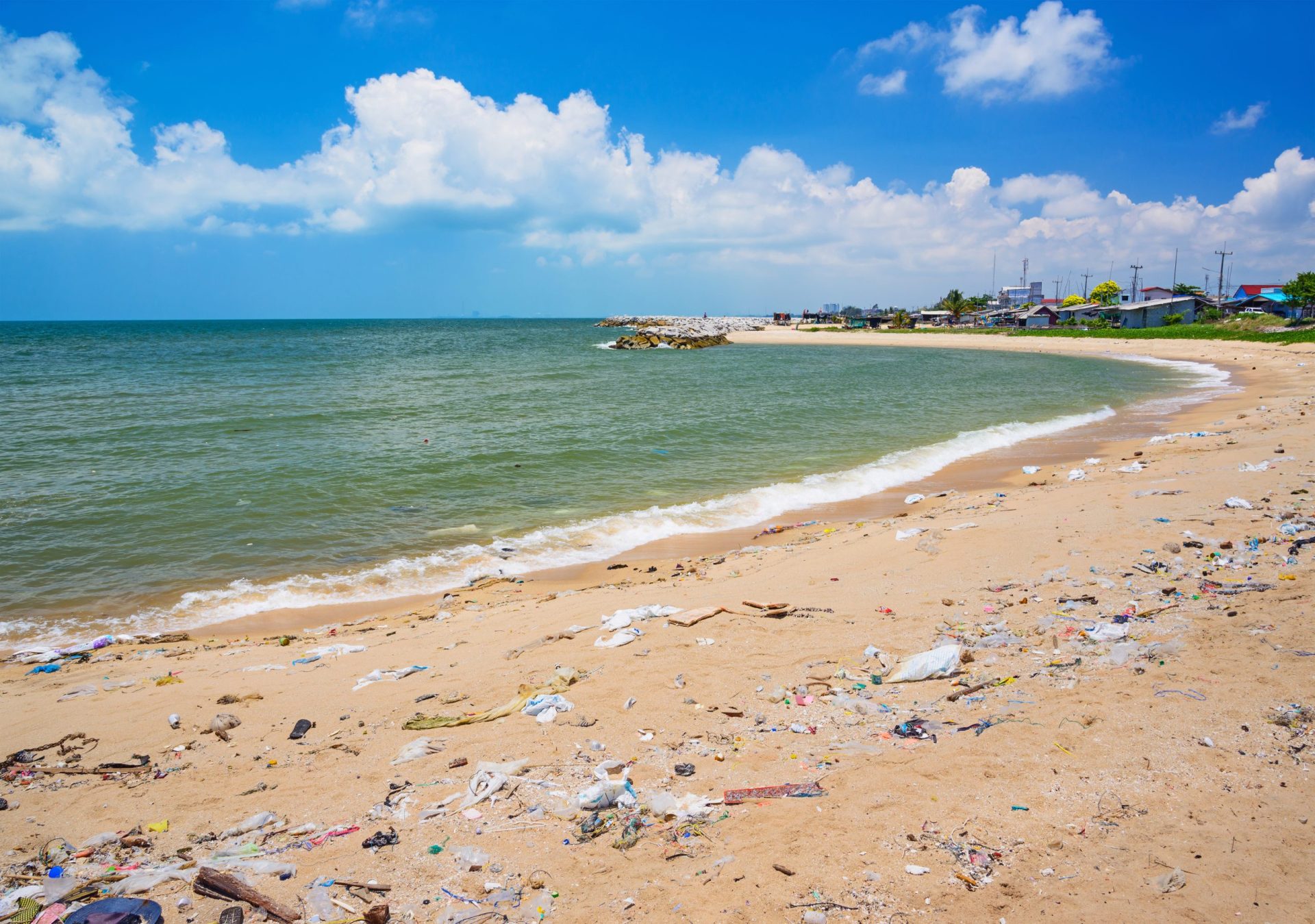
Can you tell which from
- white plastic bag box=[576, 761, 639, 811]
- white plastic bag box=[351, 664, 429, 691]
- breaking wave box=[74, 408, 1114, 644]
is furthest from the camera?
breaking wave box=[74, 408, 1114, 644]

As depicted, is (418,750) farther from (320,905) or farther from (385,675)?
(385,675)

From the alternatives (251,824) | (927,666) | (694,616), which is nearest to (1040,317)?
(694,616)

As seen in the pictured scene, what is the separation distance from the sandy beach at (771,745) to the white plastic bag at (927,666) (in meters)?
0.19

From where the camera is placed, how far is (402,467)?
16.9m

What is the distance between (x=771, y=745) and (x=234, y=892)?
3.32 meters

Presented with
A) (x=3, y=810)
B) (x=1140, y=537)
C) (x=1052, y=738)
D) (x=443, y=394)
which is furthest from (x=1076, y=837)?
(x=443, y=394)

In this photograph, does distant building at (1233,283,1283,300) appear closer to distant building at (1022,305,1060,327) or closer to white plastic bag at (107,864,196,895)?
distant building at (1022,305,1060,327)

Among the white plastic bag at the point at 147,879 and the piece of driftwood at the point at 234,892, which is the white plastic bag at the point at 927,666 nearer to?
the piece of driftwood at the point at 234,892

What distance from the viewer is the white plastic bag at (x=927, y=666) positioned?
5586 millimetres

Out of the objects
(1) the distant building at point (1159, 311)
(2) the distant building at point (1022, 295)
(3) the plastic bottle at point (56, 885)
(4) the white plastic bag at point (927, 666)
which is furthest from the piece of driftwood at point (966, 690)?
(2) the distant building at point (1022, 295)

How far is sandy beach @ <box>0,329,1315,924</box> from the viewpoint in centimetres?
343

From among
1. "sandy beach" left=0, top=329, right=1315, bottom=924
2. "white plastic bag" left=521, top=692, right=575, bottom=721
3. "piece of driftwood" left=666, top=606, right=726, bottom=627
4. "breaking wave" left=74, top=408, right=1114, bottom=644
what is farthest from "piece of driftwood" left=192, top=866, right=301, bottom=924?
"breaking wave" left=74, top=408, right=1114, bottom=644

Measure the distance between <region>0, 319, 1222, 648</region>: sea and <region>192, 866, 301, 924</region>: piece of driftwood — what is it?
6.46 meters

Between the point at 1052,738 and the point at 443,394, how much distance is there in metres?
31.3
